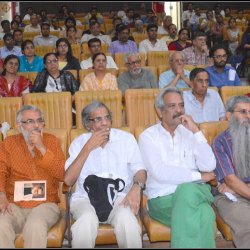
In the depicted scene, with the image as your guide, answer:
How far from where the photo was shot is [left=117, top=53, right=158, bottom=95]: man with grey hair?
5422 millimetres

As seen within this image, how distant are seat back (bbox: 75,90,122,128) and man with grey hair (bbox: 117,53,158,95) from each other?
903 millimetres

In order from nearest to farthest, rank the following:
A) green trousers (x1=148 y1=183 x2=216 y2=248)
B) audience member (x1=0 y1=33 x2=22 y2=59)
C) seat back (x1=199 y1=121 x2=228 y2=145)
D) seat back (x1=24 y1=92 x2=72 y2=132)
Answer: green trousers (x1=148 y1=183 x2=216 y2=248), seat back (x1=199 y1=121 x2=228 y2=145), seat back (x1=24 y1=92 x2=72 y2=132), audience member (x1=0 y1=33 x2=22 y2=59)

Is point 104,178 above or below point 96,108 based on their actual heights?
below

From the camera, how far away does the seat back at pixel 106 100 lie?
14.6 feet

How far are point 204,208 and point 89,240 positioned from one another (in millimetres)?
634

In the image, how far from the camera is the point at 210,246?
2.54 metres

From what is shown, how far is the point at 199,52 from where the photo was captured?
257 inches

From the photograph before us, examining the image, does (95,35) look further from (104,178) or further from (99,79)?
(104,178)

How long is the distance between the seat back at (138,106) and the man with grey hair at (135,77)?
0.94m

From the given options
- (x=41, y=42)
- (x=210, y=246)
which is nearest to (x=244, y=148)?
(x=210, y=246)

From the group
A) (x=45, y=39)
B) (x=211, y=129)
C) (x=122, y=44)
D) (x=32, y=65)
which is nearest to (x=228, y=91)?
(x=211, y=129)

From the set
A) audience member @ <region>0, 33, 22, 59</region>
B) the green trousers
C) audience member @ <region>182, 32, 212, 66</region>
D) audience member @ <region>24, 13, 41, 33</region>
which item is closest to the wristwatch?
the green trousers

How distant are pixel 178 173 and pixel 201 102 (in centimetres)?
164

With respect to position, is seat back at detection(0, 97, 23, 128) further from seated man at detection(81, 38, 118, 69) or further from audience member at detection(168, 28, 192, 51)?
audience member at detection(168, 28, 192, 51)
